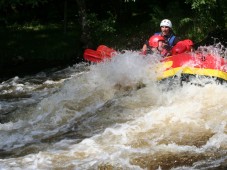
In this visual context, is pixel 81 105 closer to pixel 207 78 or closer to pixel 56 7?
pixel 207 78

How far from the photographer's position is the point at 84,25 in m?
13.0

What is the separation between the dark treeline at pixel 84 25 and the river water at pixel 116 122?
2831 millimetres

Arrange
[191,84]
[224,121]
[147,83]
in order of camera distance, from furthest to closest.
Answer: [147,83]
[191,84]
[224,121]

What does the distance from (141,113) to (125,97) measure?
40.6 inches

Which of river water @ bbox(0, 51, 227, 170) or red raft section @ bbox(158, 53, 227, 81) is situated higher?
red raft section @ bbox(158, 53, 227, 81)

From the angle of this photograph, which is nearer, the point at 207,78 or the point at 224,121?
the point at 224,121

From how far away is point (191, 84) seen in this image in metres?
8.24

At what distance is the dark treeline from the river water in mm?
2831

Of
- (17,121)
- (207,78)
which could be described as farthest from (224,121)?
(17,121)

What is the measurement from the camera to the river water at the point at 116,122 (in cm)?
587

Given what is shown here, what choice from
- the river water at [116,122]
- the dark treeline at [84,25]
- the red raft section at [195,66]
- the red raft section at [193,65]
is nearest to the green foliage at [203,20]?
the dark treeline at [84,25]

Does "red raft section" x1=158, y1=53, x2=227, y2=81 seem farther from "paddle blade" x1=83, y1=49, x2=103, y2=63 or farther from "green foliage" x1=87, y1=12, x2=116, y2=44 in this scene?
"green foliage" x1=87, y1=12, x2=116, y2=44

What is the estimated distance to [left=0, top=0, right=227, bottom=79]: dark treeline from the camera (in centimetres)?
1302

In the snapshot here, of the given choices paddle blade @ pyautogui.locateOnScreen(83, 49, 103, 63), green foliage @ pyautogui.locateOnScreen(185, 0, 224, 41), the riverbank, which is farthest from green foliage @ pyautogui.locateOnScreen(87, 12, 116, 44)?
paddle blade @ pyautogui.locateOnScreen(83, 49, 103, 63)
